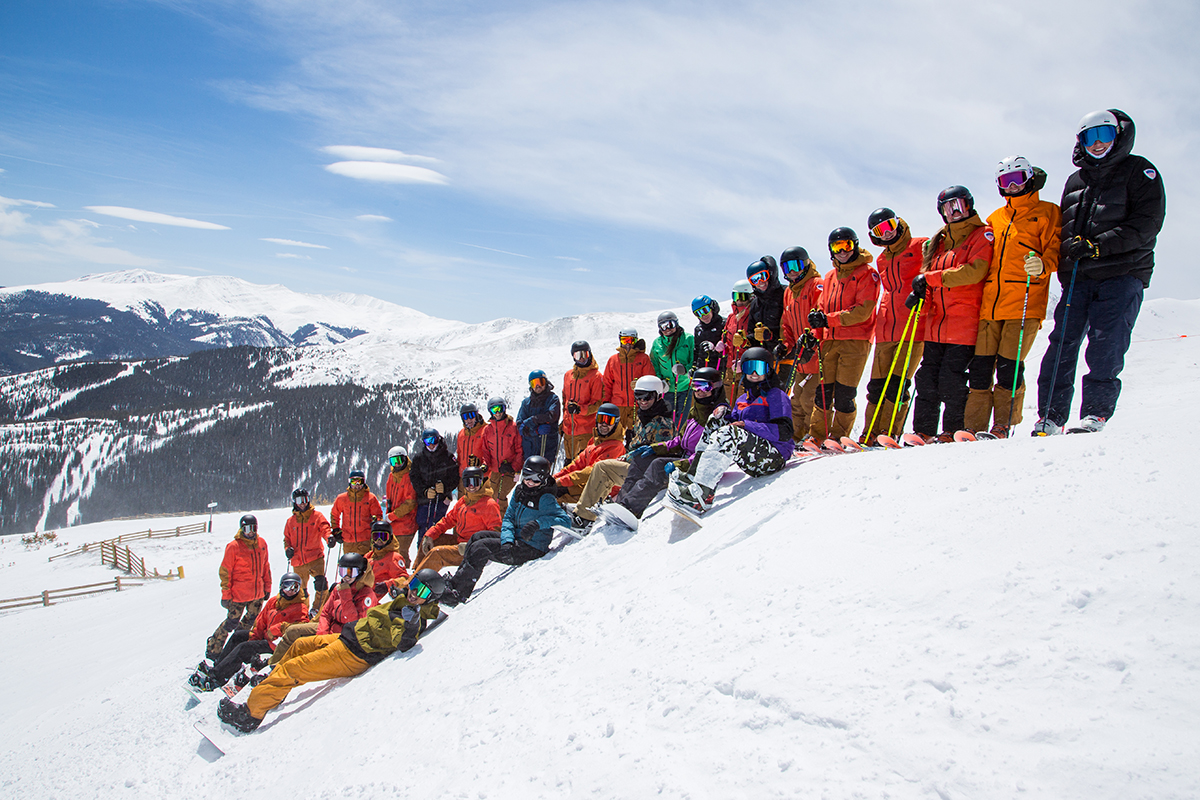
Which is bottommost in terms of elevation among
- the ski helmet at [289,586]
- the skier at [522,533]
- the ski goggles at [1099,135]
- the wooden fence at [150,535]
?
the wooden fence at [150,535]

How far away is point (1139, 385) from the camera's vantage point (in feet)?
32.7

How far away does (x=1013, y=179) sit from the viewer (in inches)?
181

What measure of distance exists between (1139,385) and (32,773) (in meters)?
15.5

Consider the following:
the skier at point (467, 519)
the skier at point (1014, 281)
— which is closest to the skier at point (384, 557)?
the skier at point (467, 519)

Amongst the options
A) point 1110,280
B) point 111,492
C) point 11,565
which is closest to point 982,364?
point 1110,280

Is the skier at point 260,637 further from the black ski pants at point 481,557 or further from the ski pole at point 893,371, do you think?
the ski pole at point 893,371

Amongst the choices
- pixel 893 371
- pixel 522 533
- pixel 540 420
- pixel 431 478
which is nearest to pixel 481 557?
pixel 522 533

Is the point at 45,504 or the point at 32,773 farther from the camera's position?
the point at 45,504

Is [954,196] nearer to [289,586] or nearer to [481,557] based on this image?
[481,557]

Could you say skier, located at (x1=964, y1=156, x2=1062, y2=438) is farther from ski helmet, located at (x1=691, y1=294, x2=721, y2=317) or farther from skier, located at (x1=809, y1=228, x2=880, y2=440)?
ski helmet, located at (x1=691, y1=294, x2=721, y2=317)

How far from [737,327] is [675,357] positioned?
0.95 m

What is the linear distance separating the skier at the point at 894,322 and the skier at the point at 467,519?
417 centimetres

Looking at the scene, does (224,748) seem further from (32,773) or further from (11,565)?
(11,565)

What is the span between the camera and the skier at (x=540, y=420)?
8.09 meters
